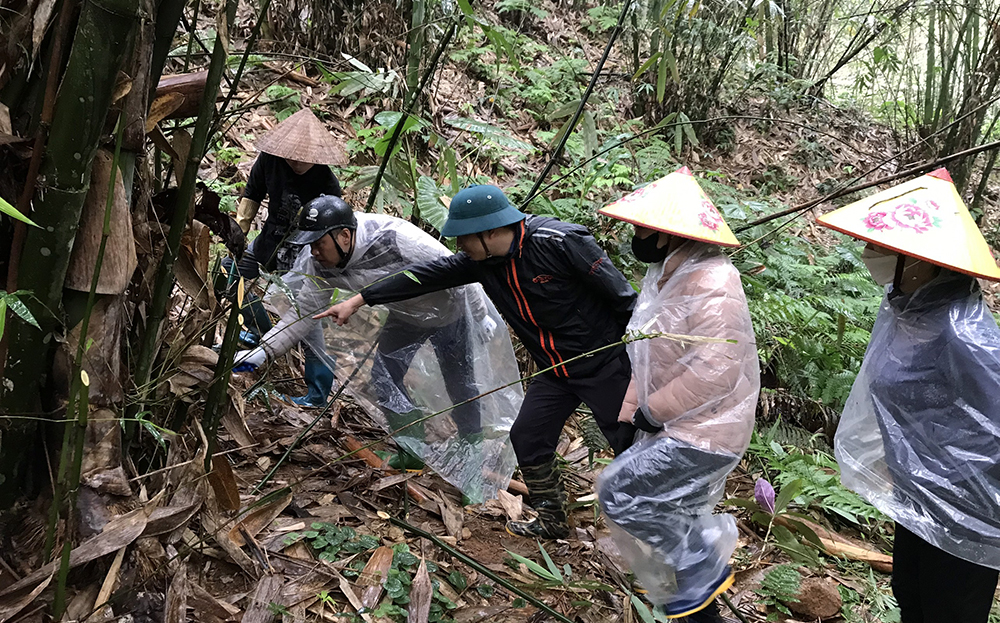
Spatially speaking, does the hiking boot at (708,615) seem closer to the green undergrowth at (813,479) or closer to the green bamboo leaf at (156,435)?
the green undergrowth at (813,479)

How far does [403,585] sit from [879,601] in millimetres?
2138

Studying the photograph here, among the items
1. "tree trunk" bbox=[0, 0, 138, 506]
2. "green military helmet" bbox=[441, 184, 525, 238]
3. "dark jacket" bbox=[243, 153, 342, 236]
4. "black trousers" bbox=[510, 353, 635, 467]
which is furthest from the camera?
"dark jacket" bbox=[243, 153, 342, 236]

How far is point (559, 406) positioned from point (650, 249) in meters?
0.86

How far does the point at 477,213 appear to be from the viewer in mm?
2697

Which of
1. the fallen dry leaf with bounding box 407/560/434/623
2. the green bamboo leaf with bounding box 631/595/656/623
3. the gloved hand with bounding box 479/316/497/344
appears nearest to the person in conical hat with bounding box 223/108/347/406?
the gloved hand with bounding box 479/316/497/344

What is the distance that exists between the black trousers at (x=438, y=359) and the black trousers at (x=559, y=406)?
304 mm

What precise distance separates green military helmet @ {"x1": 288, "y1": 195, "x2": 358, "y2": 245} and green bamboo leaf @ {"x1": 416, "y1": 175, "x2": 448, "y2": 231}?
2.55 feet

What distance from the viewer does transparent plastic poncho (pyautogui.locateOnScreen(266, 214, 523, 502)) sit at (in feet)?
10.5

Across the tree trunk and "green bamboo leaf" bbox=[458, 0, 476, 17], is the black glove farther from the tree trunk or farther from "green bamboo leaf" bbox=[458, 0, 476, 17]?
the tree trunk

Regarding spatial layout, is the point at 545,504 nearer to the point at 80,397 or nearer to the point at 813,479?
the point at 813,479

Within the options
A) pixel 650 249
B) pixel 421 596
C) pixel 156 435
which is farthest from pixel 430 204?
pixel 156 435

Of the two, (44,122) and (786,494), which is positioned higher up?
(44,122)

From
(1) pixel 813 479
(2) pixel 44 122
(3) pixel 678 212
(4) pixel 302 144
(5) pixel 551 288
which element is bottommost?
(1) pixel 813 479

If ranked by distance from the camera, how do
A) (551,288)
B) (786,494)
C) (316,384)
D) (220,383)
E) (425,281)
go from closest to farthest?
(220,383) < (551,288) < (425,281) < (786,494) < (316,384)
